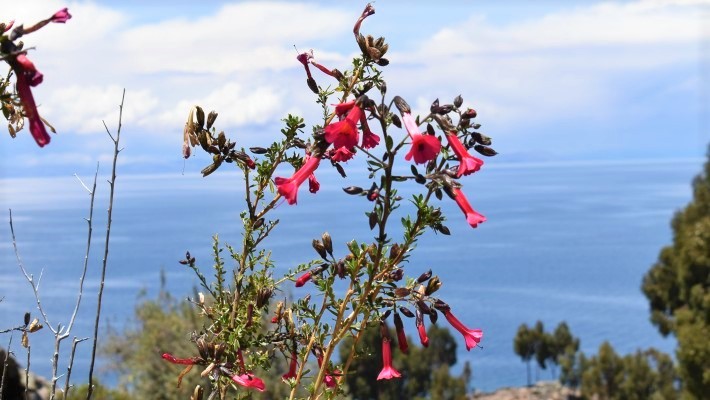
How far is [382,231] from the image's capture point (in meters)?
1.61

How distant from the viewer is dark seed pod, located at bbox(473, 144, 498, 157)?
1749 mm

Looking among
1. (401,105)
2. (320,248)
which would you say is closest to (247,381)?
(320,248)

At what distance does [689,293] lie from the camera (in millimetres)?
19812

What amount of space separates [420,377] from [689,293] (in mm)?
→ 21212

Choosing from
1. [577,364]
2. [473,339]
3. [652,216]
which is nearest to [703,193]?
[577,364]

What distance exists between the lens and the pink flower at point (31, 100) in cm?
116

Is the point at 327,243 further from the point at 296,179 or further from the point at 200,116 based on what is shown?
the point at 200,116

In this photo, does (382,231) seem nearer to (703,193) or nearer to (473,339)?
(473,339)

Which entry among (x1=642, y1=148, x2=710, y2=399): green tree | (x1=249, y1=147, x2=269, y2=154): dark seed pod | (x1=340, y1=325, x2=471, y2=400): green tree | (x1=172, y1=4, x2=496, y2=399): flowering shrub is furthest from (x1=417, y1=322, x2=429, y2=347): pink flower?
(x1=340, y1=325, x2=471, y2=400): green tree

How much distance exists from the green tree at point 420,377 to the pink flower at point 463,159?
102 feet

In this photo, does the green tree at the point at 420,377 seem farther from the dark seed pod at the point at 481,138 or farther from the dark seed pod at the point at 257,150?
the dark seed pod at the point at 481,138

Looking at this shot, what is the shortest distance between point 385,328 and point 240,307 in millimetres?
432

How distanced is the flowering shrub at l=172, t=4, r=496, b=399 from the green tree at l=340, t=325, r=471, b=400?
3075 centimetres

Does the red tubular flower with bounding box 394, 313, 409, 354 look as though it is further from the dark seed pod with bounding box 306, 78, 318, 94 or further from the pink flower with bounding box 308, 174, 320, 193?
the dark seed pod with bounding box 306, 78, 318, 94
